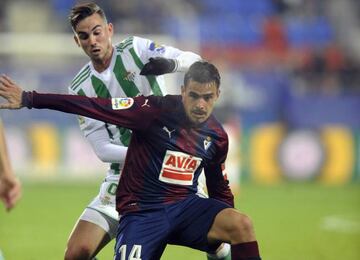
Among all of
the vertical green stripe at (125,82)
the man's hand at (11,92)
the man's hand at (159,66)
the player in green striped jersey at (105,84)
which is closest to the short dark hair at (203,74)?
the man's hand at (159,66)

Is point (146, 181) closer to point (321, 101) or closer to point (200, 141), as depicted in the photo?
point (200, 141)

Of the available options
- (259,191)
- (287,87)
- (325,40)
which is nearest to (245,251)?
(259,191)

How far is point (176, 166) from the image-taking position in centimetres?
632

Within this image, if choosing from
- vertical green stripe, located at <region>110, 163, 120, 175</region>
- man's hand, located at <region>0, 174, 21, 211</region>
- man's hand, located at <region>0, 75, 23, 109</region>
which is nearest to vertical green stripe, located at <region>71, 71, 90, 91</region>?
vertical green stripe, located at <region>110, 163, 120, 175</region>

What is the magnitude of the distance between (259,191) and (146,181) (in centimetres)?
1079

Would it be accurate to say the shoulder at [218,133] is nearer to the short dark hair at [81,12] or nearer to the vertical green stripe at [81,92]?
Result: the vertical green stripe at [81,92]

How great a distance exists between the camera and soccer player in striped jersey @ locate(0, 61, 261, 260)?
6.15 m

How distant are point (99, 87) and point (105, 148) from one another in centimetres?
48

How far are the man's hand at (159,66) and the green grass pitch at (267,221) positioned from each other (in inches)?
133

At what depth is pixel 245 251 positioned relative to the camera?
596 centimetres

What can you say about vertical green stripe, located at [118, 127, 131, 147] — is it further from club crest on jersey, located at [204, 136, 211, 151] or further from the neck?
club crest on jersey, located at [204, 136, 211, 151]

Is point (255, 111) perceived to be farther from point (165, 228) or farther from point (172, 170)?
point (165, 228)

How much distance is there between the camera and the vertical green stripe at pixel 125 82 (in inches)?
280

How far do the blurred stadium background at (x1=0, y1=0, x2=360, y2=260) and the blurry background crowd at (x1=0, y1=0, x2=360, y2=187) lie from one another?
0.09 ft
